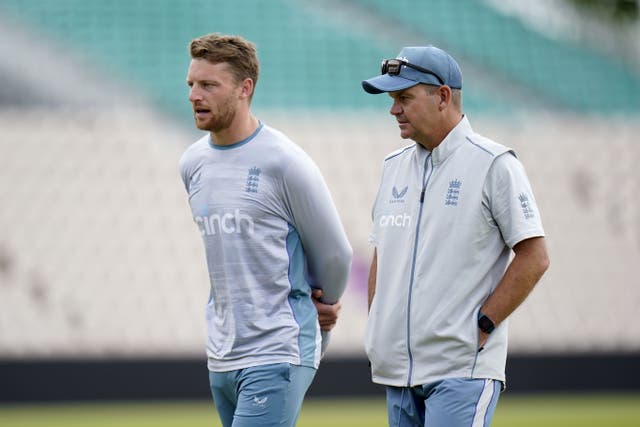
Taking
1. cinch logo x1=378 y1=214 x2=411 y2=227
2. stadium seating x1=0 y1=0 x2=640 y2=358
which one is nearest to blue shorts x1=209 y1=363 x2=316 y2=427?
cinch logo x1=378 y1=214 x2=411 y2=227

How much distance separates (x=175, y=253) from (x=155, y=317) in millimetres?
842

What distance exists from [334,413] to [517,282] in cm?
830

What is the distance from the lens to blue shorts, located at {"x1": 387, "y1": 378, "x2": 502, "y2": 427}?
13.0ft

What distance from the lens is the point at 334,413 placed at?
12062mm

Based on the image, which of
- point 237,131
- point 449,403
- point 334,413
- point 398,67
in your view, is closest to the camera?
point 449,403

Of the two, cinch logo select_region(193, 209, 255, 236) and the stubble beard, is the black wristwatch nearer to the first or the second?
cinch logo select_region(193, 209, 255, 236)

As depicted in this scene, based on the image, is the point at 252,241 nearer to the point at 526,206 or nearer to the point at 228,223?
the point at 228,223

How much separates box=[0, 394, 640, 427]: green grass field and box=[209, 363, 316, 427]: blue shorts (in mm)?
6491

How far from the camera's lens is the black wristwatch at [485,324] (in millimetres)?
3998

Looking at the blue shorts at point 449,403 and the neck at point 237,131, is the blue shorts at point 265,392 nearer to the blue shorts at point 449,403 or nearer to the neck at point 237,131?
the blue shorts at point 449,403

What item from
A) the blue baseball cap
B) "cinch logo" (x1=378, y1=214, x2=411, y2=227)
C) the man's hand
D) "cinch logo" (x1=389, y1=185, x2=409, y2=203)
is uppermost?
the blue baseball cap

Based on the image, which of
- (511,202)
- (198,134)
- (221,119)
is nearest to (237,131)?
(221,119)

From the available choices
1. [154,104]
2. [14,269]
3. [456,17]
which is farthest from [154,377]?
[456,17]

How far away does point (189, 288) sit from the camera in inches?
537
